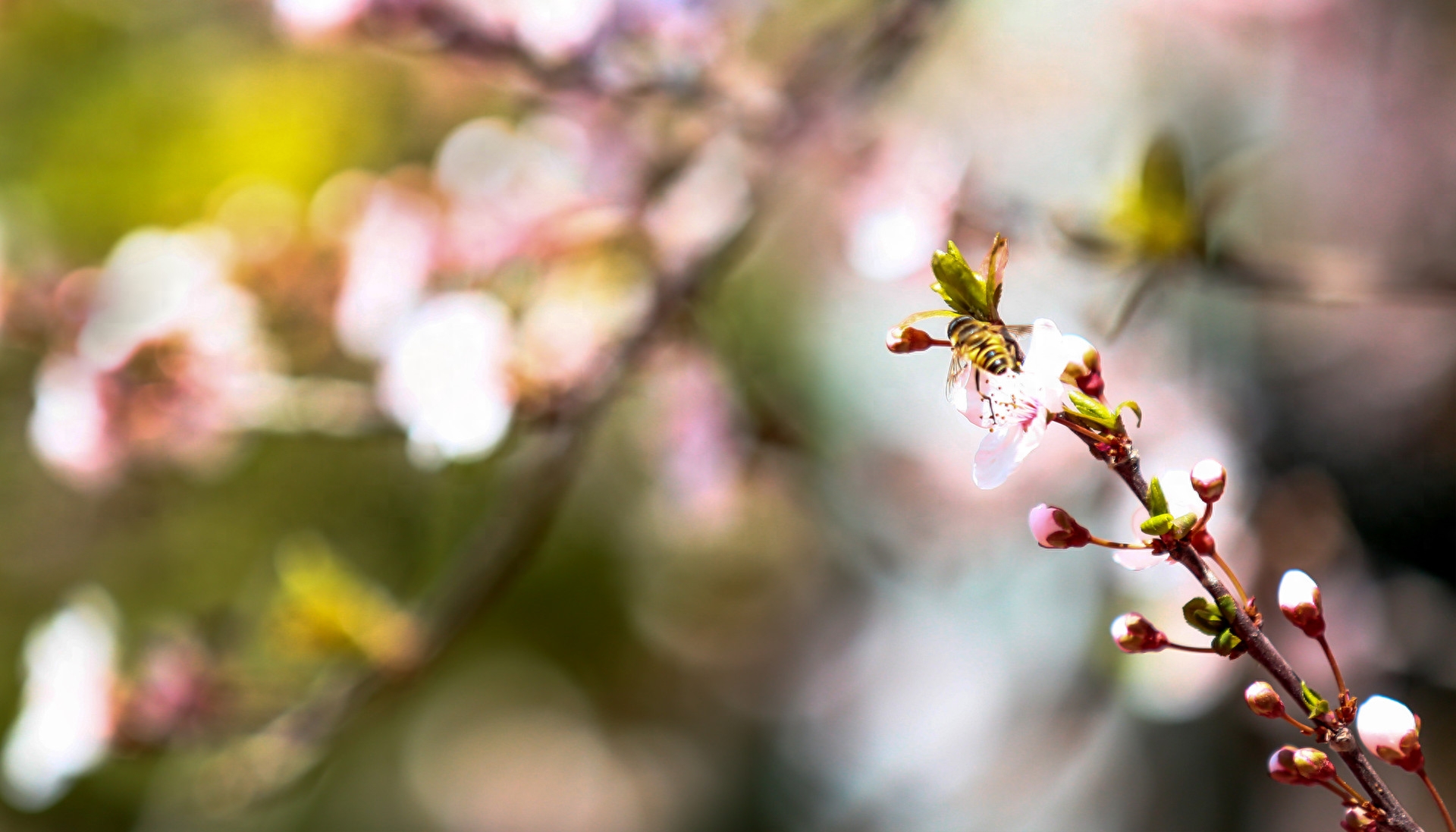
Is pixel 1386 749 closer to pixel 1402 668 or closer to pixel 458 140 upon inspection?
pixel 1402 668

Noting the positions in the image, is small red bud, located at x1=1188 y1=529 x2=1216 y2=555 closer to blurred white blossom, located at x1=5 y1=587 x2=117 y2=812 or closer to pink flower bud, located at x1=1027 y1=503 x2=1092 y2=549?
pink flower bud, located at x1=1027 y1=503 x2=1092 y2=549

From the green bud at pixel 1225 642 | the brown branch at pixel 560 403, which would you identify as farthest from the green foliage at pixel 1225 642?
the brown branch at pixel 560 403

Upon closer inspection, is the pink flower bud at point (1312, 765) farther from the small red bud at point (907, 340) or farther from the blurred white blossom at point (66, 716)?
the blurred white blossom at point (66, 716)

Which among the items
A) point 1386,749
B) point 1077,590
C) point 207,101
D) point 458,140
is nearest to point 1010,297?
point 1077,590

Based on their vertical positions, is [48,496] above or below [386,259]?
below

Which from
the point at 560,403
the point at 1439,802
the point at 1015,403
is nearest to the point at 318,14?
the point at 560,403

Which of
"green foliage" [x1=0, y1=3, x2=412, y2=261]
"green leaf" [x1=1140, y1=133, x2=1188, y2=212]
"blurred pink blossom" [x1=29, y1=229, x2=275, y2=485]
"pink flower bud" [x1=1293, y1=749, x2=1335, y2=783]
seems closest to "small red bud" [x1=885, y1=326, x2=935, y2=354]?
"pink flower bud" [x1=1293, y1=749, x2=1335, y2=783]
